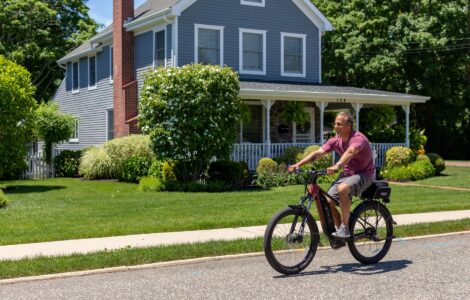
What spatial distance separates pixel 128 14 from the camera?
87.3ft

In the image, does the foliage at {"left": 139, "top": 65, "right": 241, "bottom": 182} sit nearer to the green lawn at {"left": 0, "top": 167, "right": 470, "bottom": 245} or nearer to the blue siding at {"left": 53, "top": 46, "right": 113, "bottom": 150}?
the green lawn at {"left": 0, "top": 167, "right": 470, "bottom": 245}

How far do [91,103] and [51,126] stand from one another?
5.93 meters

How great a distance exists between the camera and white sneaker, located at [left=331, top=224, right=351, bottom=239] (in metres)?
7.54

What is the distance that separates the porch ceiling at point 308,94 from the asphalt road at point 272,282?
44.6 ft

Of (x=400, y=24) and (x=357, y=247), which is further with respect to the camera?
(x=400, y=24)

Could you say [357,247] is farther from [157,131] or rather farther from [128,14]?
[128,14]

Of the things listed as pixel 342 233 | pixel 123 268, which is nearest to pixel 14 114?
pixel 123 268

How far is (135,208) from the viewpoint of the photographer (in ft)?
45.4

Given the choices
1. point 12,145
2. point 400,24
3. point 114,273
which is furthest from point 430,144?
point 114,273

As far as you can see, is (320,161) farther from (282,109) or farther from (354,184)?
(354,184)

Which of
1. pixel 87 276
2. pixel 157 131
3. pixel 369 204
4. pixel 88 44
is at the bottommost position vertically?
pixel 87 276

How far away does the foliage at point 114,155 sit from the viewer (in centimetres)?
2264

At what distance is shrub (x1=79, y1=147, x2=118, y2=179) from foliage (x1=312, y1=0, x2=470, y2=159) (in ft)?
57.6

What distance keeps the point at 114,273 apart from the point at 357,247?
10.2 feet
